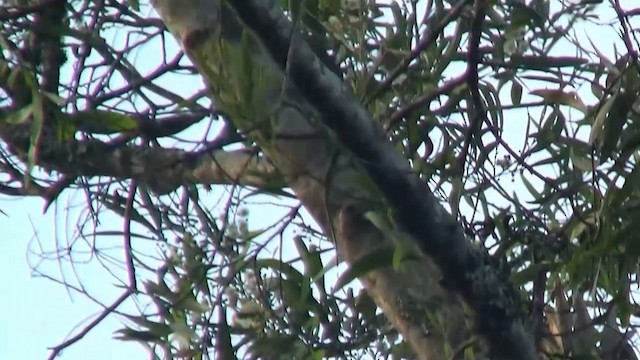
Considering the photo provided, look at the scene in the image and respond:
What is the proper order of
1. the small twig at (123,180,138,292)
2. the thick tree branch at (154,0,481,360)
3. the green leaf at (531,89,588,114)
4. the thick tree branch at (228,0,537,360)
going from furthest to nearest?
the small twig at (123,180,138,292), the green leaf at (531,89,588,114), the thick tree branch at (154,0,481,360), the thick tree branch at (228,0,537,360)

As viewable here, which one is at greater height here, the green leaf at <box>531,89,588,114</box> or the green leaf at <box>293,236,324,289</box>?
the green leaf at <box>531,89,588,114</box>

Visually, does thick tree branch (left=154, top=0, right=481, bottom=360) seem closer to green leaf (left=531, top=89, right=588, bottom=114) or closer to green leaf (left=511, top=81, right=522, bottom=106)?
green leaf (left=531, top=89, right=588, bottom=114)

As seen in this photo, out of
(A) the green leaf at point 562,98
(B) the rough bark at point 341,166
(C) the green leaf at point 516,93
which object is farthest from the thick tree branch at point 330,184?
(C) the green leaf at point 516,93

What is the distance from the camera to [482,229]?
4.63 ft

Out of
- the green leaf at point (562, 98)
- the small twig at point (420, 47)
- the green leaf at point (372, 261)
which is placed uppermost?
the small twig at point (420, 47)

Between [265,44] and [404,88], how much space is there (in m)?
0.43

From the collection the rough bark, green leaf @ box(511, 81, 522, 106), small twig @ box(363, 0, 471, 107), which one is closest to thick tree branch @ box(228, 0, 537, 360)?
the rough bark

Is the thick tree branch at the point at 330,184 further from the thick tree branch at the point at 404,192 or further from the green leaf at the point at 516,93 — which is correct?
the green leaf at the point at 516,93

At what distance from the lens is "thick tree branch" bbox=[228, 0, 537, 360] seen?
44.7 inches

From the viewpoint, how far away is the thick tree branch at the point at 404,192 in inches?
44.7

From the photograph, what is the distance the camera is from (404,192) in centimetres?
120

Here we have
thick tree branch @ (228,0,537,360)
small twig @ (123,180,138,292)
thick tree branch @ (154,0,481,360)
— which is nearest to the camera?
thick tree branch @ (228,0,537,360)

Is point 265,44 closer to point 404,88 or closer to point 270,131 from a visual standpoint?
point 270,131

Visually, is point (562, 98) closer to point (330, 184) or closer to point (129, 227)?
point (330, 184)
